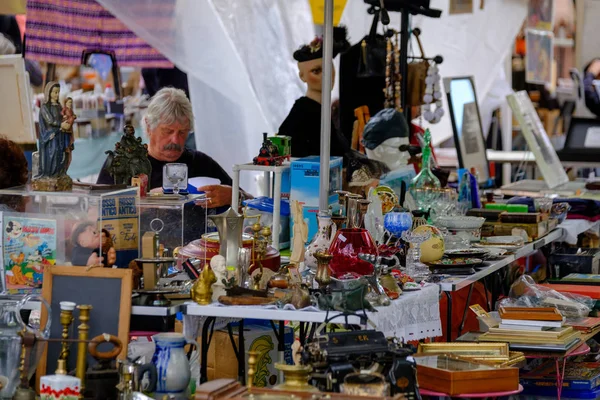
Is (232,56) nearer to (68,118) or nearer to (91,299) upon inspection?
(68,118)

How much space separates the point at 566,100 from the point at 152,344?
11.2 meters

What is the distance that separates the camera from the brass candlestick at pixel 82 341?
10.8 ft

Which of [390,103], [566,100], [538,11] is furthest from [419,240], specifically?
[566,100]

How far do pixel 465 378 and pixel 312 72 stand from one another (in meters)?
2.99

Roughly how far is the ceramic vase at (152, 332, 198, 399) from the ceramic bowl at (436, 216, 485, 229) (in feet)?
6.55

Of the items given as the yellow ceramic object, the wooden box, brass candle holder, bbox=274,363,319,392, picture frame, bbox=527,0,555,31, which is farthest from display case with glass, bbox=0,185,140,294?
picture frame, bbox=527,0,555,31

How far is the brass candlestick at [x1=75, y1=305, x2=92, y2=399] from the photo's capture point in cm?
330

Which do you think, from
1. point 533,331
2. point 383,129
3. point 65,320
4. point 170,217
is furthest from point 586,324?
point 65,320

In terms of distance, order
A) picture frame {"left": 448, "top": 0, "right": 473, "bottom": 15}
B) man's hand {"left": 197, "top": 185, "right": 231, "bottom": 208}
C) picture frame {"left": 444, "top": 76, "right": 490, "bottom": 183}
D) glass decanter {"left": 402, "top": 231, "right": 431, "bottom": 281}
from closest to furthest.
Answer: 1. glass decanter {"left": 402, "top": 231, "right": 431, "bottom": 281}
2. man's hand {"left": 197, "top": 185, "right": 231, "bottom": 208}
3. picture frame {"left": 444, "top": 76, "right": 490, "bottom": 183}
4. picture frame {"left": 448, "top": 0, "right": 473, "bottom": 15}

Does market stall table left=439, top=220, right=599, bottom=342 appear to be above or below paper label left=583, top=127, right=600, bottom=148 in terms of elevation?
below

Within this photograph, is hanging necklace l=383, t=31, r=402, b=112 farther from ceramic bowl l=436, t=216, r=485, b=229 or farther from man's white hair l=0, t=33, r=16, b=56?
Result: man's white hair l=0, t=33, r=16, b=56

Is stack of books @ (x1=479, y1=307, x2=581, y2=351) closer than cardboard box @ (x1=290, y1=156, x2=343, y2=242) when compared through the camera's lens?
Yes

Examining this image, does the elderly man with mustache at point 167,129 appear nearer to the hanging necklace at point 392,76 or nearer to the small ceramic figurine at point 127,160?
the hanging necklace at point 392,76

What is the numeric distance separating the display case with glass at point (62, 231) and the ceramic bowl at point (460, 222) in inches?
67.8
